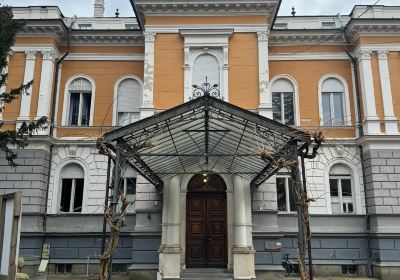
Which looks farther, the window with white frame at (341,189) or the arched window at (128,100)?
the arched window at (128,100)

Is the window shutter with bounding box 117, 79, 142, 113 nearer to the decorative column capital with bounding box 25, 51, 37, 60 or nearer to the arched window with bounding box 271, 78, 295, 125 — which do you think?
the decorative column capital with bounding box 25, 51, 37, 60

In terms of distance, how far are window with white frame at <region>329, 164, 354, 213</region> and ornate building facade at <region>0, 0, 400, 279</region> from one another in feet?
0.14

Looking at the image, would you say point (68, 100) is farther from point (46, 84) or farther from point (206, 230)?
point (206, 230)

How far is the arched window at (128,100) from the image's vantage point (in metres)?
17.1

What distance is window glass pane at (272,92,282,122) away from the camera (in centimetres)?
1719

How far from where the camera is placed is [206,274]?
13211 millimetres

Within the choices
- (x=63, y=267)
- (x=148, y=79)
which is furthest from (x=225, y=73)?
(x=63, y=267)

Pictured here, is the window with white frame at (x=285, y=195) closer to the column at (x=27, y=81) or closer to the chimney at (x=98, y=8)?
the column at (x=27, y=81)

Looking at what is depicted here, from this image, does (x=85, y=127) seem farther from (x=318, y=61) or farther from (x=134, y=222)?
(x=318, y=61)

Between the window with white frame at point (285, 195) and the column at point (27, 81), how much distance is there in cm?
1080

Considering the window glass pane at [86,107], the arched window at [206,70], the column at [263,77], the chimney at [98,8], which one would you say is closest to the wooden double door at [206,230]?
the column at [263,77]

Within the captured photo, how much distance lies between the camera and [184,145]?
11617 millimetres

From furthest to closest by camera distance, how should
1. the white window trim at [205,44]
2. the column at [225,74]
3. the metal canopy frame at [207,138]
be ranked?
the white window trim at [205,44], the column at [225,74], the metal canopy frame at [207,138]

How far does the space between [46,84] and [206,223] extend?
8795 mm
